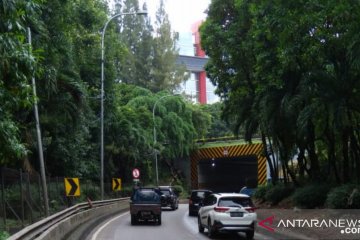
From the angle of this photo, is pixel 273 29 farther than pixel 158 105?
No

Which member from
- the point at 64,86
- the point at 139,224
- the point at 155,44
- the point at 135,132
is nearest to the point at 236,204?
the point at 139,224

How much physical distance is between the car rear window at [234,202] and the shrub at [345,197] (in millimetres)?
2940

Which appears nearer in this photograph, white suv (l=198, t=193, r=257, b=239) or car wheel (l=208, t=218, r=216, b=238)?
white suv (l=198, t=193, r=257, b=239)

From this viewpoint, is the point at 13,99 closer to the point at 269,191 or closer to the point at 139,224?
the point at 139,224

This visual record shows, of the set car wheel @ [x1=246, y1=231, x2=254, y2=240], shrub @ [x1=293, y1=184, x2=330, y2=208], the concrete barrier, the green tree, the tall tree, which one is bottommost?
car wheel @ [x1=246, y1=231, x2=254, y2=240]

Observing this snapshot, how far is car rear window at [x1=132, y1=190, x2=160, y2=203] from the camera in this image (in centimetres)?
2739

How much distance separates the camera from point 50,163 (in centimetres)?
3706

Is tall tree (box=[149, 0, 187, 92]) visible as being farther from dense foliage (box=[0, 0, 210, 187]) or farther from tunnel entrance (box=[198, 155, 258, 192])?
tunnel entrance (box=[198, 155, 258, 192])

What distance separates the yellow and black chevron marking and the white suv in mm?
37015

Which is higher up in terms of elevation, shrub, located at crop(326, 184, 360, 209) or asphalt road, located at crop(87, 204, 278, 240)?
shrub, located at crop(326, 184, 360, 209)

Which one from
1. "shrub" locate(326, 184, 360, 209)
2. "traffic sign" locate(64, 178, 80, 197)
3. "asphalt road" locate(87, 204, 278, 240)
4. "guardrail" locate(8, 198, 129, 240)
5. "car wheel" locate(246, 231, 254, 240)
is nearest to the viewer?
"guardrail" locate(8, 198, 129, 240)

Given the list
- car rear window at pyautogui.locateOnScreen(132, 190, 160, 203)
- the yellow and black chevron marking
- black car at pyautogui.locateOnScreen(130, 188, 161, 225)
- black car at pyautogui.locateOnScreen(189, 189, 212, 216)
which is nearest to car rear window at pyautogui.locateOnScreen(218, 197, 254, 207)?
black car at pyautogui.locateOnScreen(130, 188, 161, 225)

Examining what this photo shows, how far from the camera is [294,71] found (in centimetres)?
2409

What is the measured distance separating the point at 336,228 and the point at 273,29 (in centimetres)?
686
